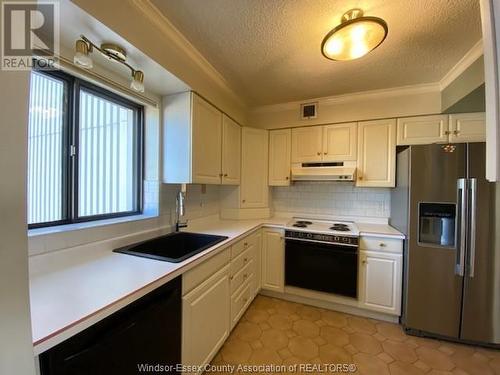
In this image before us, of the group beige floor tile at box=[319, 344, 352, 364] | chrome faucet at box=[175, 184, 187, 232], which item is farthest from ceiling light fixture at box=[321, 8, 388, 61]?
beige floor tile at box=[319, 344, 352, 364]

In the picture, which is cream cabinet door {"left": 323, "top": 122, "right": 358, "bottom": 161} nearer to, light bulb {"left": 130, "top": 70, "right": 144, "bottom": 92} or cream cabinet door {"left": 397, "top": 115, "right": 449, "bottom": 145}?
cream cabinet door {"left": 397, "top": 115, "right": 449, "bottom": 145}

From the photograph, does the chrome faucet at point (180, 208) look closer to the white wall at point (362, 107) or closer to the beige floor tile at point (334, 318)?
the white wall at point (362, 107)

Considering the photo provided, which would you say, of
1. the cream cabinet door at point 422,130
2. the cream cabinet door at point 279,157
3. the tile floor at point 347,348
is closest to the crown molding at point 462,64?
the cream cabinet door at point 422,130

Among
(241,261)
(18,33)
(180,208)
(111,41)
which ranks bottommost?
(241,261)

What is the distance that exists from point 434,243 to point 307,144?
159 cm

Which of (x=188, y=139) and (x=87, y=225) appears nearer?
(x=87, y=225)

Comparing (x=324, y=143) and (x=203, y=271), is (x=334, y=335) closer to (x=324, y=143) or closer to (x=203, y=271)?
(x=203, y=271)

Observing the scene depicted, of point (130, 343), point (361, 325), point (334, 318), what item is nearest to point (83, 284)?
point (130, 343)

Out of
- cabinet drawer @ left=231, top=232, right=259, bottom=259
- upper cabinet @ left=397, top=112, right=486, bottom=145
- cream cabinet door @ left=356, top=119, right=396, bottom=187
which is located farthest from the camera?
cream cabinet door @ left=356, top=119, right=396, bottom=187

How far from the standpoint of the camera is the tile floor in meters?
1.66

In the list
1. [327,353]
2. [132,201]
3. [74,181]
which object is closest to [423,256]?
[327,353]

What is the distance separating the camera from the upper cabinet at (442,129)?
2.17 m

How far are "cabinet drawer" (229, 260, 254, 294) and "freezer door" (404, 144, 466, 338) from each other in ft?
4.79

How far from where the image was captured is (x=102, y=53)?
3.97ft
